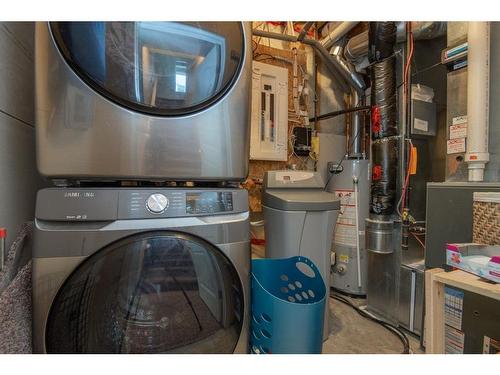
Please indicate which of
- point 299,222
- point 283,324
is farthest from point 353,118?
point 283,324

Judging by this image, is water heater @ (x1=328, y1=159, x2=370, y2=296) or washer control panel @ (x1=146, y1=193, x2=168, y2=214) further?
water heater @ (x1=328, y1=159, x2=370, y2=296)

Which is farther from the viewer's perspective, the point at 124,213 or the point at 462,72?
the point at 462,72

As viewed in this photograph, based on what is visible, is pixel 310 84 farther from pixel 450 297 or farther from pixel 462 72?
pixel 450 297

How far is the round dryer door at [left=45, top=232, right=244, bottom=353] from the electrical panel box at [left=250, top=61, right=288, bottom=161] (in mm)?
1337

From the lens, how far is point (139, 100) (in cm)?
73

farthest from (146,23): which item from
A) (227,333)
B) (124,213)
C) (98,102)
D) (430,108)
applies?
(430,108)

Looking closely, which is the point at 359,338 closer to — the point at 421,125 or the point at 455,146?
the point at 455,146

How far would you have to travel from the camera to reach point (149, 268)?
73 cm

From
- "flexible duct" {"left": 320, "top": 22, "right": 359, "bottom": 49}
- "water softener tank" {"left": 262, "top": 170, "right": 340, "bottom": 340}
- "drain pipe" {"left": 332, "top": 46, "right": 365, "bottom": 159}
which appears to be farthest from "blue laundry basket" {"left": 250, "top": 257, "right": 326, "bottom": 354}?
"flexible duct" {"left": 320, "top": 22, "right": 359, "bottom": 49}

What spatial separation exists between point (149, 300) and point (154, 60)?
28.3 inches

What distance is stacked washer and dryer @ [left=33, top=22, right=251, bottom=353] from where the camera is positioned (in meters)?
0.67

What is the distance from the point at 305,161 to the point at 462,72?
1.22 meters

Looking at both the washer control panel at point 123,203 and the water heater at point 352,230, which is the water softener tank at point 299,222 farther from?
the water heater at point 352,230

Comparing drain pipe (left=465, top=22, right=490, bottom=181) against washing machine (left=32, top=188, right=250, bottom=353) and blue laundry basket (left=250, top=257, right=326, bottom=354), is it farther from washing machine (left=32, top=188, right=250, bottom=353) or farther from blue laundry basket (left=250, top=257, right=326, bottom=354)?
washing machine (left=32, top=188, right=250, bottom=353)
